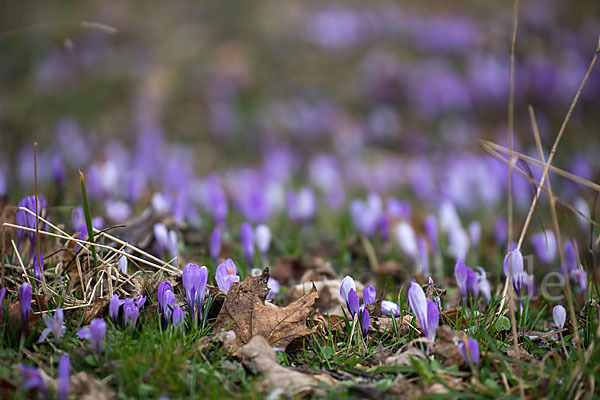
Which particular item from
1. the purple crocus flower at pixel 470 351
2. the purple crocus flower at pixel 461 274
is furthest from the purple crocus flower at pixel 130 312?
the purple crocus flower at pixel 461 274

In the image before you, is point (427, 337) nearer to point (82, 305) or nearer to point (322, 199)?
point (82, 305)

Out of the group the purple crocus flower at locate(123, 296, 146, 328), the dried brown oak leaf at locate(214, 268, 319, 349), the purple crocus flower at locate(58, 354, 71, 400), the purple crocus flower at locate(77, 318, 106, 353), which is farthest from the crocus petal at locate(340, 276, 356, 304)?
the purple crocus flower at locate(58, 354, 71, 400)

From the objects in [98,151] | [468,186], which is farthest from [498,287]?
[98,151]

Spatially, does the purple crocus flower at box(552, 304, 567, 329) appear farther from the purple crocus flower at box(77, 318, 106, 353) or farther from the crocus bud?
the purple crocus flower at box(77, 318, 106, 353)

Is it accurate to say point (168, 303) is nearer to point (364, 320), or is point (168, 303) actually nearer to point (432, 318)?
point (364, 320)

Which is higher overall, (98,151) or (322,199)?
(98,151)

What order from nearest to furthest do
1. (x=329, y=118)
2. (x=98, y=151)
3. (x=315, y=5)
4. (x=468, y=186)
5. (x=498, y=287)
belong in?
(x=498, y=287) → (x=468, y=186) → (x=98, y=151) → (x=329, y=118) → (x=315, y=5)

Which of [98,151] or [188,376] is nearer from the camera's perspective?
[188,376]

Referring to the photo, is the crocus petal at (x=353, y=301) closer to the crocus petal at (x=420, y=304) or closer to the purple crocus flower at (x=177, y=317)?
the crocus petal at (x=420, y=304)
